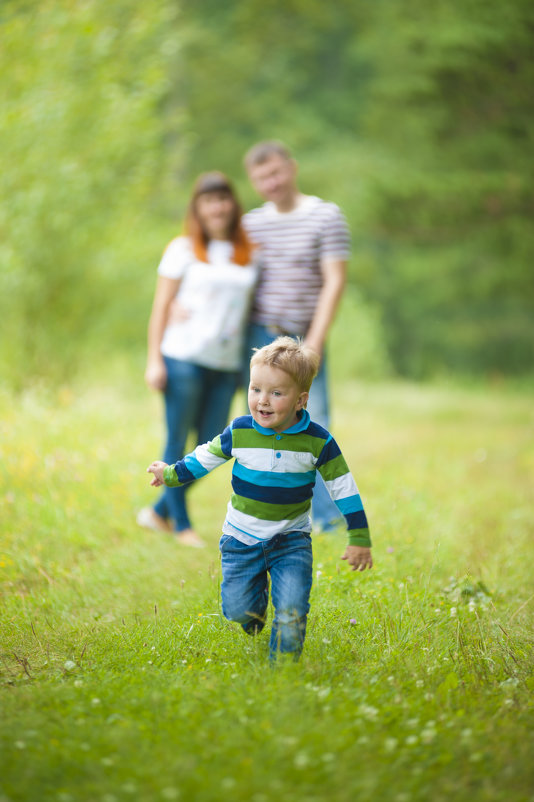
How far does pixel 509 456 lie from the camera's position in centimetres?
773

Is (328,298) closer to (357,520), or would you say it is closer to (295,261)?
(295,261)

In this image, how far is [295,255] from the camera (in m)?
4.12

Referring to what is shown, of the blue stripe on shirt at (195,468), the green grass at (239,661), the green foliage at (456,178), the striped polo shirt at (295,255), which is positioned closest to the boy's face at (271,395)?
the blue stripe on shirt at (195,468)

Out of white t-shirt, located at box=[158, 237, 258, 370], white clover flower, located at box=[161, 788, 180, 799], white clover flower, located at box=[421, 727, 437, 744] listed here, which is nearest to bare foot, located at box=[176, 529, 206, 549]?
white t-shirt, located at box=[158, 237, 258, 370]

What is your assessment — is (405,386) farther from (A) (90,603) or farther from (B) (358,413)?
(A) (90,603)

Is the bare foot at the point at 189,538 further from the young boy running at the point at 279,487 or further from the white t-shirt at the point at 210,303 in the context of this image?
the young boy running at the point at 279,487

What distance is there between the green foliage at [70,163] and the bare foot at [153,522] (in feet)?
14.0

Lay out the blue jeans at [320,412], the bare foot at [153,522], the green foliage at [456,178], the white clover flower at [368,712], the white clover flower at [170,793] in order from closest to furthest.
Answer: the white clover flower at [170,793] < the white clover flower at [368,712] < the blue jeans at [320,412] < the bare foot at [153,522] < the green foliage at [456,178]

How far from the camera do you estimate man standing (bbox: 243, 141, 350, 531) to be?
404cm

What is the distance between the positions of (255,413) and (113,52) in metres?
7.57

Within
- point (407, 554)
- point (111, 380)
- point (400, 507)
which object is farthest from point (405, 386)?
point (407, 554)

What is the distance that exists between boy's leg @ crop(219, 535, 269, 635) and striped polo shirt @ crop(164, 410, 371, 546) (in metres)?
0.05

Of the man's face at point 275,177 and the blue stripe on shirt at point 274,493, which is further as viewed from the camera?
the man's face at point 275,177

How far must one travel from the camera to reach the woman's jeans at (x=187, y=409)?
14.0ft
